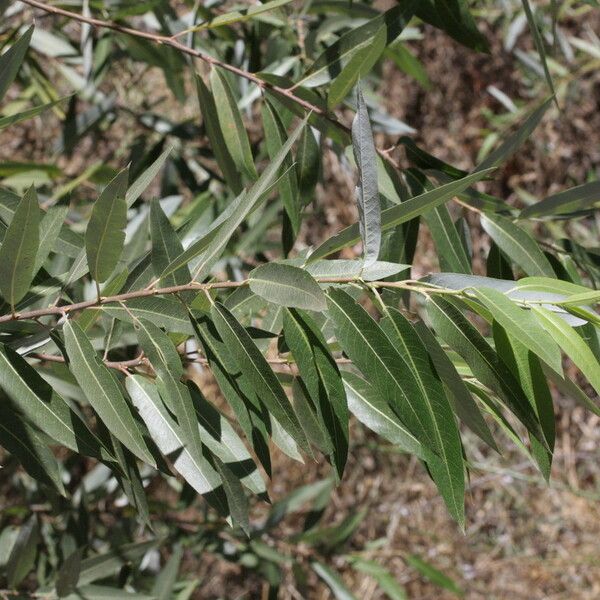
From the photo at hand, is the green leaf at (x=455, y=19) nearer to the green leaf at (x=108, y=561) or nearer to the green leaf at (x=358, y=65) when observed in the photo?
the green leaf at (x=358, y=65)

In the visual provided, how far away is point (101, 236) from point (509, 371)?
12.5 inches

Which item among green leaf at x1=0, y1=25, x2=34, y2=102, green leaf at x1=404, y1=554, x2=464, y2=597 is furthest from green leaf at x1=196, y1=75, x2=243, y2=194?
green leaf at x1=404, y1=554, x2=464, y2=597

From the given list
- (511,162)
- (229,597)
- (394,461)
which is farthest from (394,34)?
(511,162)

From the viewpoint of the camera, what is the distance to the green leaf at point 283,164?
89cm

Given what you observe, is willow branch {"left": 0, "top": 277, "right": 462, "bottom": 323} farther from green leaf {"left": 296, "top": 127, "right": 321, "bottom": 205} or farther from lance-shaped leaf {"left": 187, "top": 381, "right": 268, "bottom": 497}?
green leaf {"left": 296, "top": 127, "right": 321, "bottom": 205}

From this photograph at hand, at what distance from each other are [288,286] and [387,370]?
9 cm

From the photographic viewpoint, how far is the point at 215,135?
3.11 ft

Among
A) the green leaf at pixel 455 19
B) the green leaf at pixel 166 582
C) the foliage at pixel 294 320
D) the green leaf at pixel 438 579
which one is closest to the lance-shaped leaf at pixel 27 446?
the foliage at pixel 294 320

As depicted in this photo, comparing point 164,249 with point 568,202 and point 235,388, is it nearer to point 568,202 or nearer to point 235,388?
point 235,388

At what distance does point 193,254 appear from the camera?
637 millimetres

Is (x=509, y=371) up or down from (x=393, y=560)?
up

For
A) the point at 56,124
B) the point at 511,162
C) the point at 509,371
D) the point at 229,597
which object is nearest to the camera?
the point at 509,371

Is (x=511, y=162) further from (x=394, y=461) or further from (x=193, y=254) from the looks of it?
(x=193, y=254)

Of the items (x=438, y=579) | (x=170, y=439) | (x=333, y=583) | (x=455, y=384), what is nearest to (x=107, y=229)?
(x=170, y=439)
